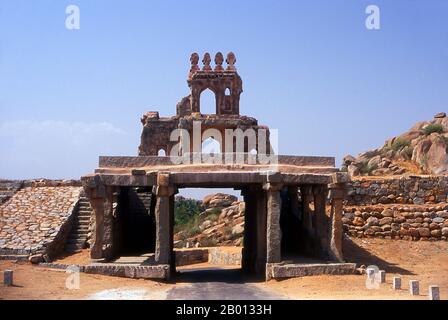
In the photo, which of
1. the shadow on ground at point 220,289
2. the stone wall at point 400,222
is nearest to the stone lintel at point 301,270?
the shadow on ground at point 220,289

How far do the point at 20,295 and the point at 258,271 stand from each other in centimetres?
795

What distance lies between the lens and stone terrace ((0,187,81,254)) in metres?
18.9

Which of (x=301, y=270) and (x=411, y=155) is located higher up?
(x=411, y=155)

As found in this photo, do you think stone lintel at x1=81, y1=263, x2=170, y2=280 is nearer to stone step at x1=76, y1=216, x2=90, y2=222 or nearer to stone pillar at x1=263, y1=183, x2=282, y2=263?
stone pillar at x1=263, y1=183, x2=282, y2=263

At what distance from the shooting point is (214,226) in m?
31.3

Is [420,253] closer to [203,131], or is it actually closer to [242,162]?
[242,162]

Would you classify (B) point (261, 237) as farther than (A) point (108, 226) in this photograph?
Yes

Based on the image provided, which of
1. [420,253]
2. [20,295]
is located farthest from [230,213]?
[20,295]

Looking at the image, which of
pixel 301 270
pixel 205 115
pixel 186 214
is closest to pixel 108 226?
pixel 301 270

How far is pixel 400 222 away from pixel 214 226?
1249cm

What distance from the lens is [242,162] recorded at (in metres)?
16.8

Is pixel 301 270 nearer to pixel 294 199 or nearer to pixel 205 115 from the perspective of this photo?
pixel 294 199

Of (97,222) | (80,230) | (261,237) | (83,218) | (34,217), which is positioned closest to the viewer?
(97,222)

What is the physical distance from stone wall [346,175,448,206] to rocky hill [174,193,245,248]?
7852 mm
